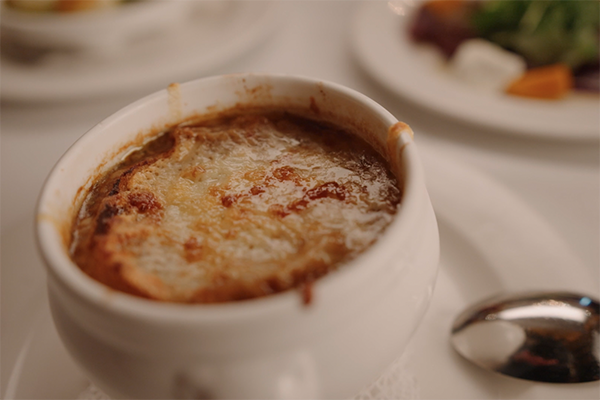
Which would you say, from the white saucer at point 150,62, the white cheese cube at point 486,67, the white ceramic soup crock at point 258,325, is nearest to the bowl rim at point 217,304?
the white ceramic soup crock at point 258,325

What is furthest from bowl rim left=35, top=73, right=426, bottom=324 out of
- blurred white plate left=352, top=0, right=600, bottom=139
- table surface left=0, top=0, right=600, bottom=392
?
blurred white plate left=352, top=0, right=600, bottom=139

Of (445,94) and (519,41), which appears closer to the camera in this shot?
(445,94)

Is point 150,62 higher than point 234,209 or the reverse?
the reverse

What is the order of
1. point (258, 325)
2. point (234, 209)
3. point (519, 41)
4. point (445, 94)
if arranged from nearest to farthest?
point (258, 325) → point (234, 209) → point (445, 94) → point (519, 41)

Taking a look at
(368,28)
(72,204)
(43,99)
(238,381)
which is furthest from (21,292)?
(368,28)

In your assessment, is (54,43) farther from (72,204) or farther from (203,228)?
(203,228)

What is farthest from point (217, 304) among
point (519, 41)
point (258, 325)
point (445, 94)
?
point (519, 41)

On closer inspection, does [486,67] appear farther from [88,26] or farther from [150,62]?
[88,26]
